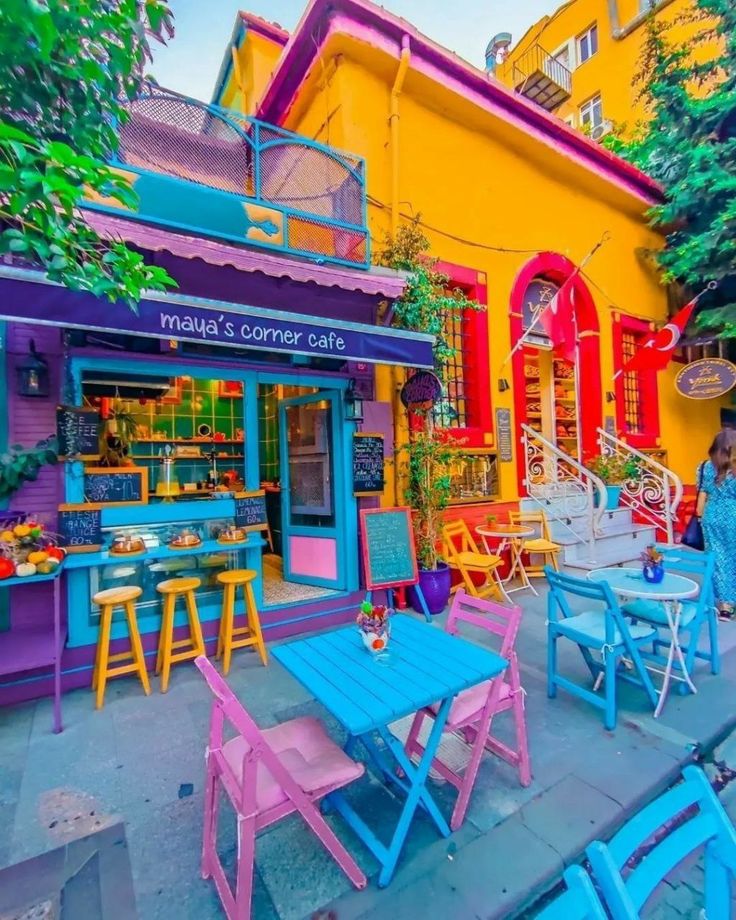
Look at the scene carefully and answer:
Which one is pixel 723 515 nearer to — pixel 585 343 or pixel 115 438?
pixel 585 343

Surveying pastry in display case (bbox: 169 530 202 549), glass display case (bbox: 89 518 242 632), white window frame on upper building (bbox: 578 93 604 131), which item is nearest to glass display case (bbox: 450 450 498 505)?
glass display case (bbox: 89 518 242 632)

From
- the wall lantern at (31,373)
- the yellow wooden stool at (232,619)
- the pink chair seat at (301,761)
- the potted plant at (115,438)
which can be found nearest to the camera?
the pink chair seat at (301,761)

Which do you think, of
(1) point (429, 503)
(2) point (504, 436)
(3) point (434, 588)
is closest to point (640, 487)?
(2) point (504, 436)

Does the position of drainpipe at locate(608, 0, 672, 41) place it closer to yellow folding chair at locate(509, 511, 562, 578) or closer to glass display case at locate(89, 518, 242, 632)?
yellow folding chair at locate(509, 511, 562, 578)

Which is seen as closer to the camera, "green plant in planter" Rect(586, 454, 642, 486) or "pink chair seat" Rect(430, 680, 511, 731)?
"pink chair seat" Rect(430, 680, 511, 731)

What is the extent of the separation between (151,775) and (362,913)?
1530 mm

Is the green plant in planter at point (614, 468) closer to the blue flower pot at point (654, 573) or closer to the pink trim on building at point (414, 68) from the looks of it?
the blue flower pot at point (654, 573)

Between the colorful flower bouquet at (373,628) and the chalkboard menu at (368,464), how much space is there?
2738mm

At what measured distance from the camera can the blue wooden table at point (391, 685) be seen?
1.92 meters

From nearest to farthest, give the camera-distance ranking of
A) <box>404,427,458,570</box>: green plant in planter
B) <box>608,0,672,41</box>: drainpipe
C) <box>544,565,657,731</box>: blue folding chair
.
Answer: <box>544,565,657,731</box>: blue folding chair
<box>404,427,458,570</box>: green plant in planter
<box>608,0,672,41</box>: drainpipe

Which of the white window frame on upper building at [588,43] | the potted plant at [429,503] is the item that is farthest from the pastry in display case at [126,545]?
the white window frame on upper building at [588,43]

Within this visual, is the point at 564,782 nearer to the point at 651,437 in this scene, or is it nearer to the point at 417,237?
the point at 417,237

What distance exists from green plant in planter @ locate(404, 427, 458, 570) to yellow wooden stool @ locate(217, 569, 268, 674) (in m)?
2.10

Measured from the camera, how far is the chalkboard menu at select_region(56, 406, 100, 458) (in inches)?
145
